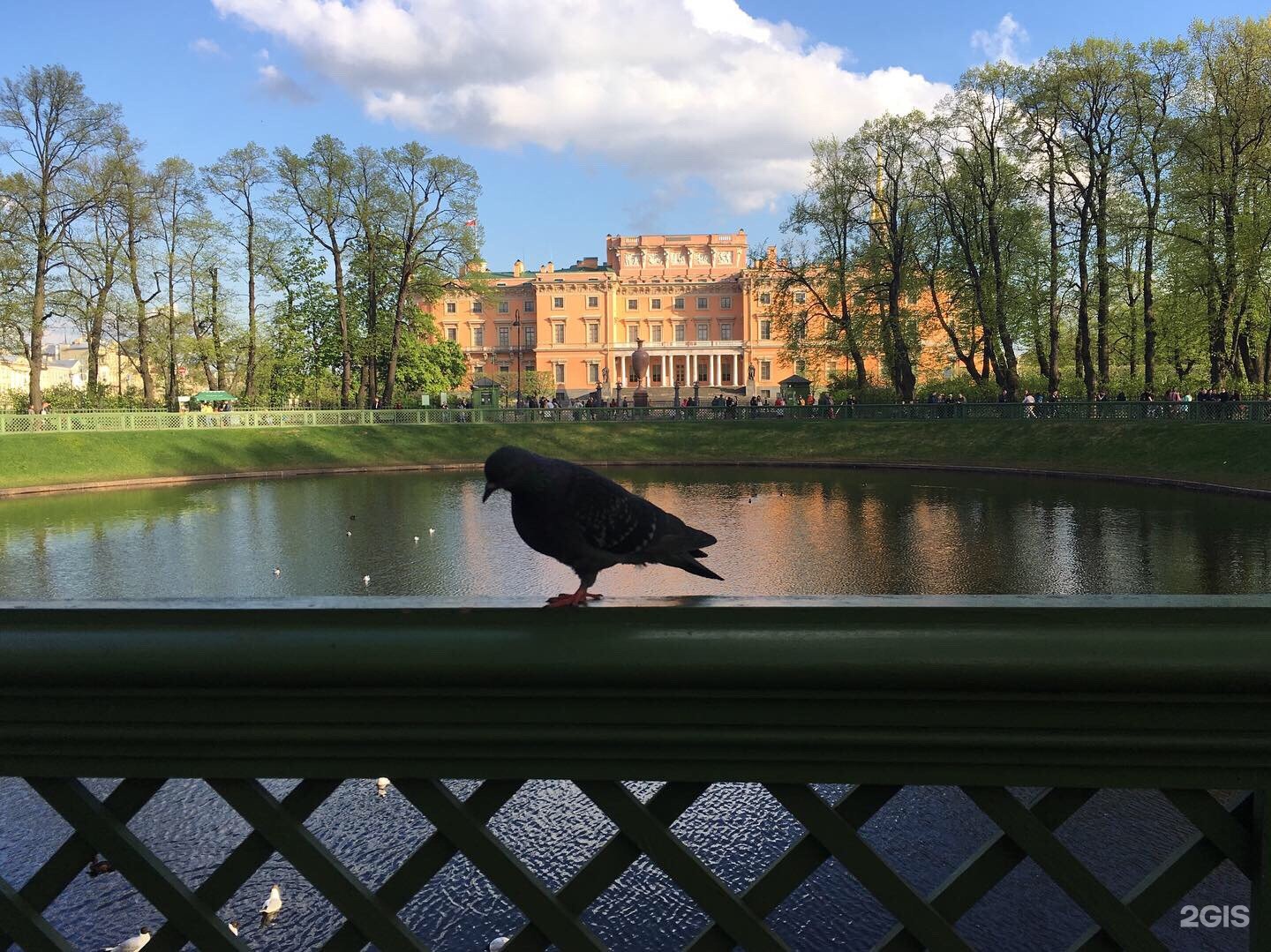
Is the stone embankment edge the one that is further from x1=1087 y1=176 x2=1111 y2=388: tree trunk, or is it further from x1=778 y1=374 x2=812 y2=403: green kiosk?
x1=778 y1=374 x2=812 y2=403: green kiosk

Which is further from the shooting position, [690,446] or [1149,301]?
[690,446]

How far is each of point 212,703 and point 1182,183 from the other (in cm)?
4117

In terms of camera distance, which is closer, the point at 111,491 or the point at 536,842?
the point at 536,842

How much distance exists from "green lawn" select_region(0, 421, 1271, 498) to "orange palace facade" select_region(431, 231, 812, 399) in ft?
130

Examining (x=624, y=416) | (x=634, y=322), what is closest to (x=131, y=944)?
(x=624, y=416)

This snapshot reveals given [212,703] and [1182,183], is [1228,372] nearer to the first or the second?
[1182,183]

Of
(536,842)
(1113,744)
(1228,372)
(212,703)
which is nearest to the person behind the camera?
(1113,744)

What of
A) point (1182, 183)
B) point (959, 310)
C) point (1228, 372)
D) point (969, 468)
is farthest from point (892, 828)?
point (959, 310)

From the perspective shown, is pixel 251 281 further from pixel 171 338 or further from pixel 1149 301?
pixel 1149 301

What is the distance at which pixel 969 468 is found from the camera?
3503 centimetres

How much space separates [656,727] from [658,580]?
1340cm

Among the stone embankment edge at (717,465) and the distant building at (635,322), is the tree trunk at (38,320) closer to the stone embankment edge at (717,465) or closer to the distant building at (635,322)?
the stone embankment edge at (717,465)

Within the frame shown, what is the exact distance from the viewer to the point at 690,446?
4388 centimetres

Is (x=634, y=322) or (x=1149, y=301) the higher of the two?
(x=634, y=322)
